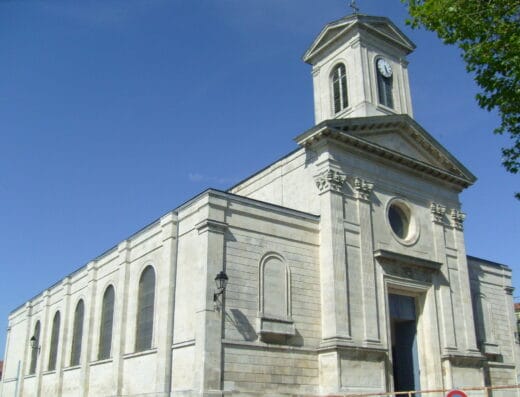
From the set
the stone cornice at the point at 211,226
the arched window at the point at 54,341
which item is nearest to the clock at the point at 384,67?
the stone cornice at the point at 211,226

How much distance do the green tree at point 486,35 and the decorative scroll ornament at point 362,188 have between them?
9.63 meters

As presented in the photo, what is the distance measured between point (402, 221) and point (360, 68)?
7.66 meters

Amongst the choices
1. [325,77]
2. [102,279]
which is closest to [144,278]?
[102,279]

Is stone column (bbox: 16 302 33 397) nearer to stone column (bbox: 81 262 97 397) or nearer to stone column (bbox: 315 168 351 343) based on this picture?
stone column (bbox: 81 262 97 397)

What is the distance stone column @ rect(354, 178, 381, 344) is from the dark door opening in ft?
5.72

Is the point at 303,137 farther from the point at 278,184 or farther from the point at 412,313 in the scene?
the point at 412,313

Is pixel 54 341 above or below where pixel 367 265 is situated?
below

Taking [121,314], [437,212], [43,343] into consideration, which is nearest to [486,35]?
[437,212]

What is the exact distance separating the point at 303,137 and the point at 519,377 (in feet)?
53.9

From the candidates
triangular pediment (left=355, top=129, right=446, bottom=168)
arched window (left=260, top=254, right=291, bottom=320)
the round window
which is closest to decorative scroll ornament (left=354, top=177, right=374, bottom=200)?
the round window

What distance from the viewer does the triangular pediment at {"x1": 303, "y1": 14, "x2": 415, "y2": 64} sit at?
29.7 m

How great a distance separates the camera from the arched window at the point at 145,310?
25.2 metres

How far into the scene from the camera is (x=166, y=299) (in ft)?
76.4

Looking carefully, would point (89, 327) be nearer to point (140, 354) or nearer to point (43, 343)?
point (140, 354)
